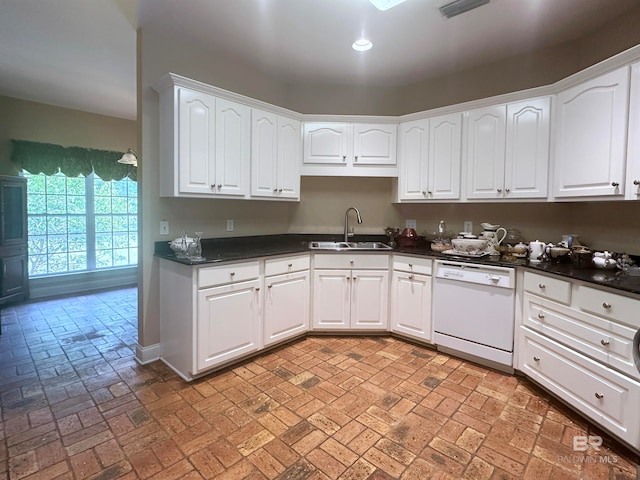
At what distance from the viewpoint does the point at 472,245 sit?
2834mm

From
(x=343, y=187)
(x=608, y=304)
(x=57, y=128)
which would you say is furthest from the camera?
(x=57, y=128)

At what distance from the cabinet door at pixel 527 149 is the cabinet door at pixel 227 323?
231 centimetres

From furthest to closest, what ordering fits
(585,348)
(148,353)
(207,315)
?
(148,353) < (207,315) < (585,348)

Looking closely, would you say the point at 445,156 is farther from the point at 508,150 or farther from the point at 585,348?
the point at 585,348

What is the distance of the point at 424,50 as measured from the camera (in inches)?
116

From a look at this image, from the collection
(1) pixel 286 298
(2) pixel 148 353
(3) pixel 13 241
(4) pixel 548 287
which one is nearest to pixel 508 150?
(4) pixel 548 287

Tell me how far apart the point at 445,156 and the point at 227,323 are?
96.6 inches

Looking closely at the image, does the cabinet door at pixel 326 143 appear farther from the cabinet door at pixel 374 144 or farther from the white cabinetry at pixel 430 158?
the white cabinetry at pixel 430 158

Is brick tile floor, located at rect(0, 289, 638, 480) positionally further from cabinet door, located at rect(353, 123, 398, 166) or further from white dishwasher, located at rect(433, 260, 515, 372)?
cabinet door, located at rect(353, 123, 398, 166)

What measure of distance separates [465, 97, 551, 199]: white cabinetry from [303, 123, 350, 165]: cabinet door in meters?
1.17

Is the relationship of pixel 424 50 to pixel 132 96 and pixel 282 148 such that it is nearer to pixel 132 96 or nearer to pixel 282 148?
pixel 282 148

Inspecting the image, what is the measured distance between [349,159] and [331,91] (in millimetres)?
895

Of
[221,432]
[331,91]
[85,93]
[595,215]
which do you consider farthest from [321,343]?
[85,93]

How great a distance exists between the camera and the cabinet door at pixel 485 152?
2.83 m
